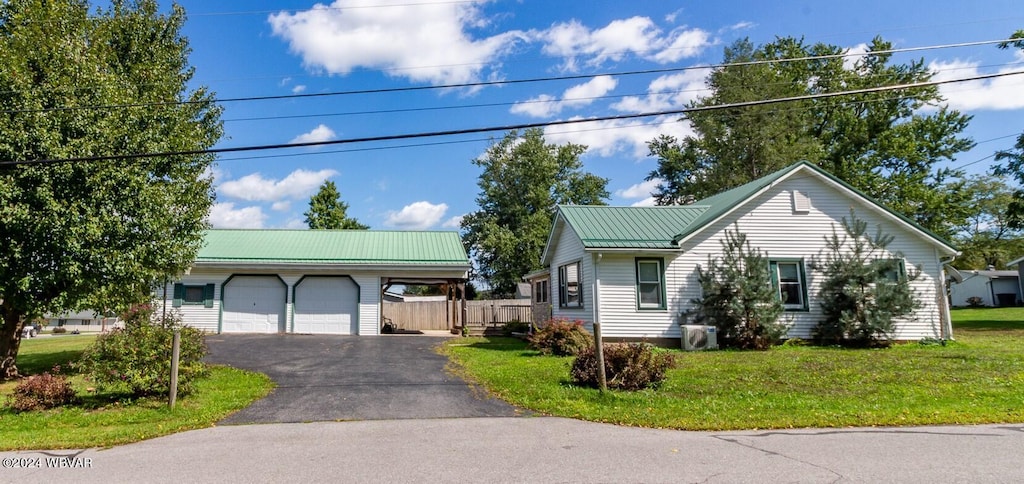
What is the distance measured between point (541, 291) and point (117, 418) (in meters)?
16.7

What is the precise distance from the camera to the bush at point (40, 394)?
8508 millimetres

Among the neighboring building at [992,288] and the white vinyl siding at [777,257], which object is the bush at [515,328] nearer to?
the white vinyl siding at [777,257]

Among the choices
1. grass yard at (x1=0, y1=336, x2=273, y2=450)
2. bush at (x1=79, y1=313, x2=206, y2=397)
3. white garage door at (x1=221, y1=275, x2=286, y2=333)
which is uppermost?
white garage door at (x1=221, y1=275, x2=286, y2=333)

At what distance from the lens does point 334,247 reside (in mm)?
23656

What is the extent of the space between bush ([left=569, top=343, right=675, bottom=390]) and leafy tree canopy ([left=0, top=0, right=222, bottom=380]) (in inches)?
339

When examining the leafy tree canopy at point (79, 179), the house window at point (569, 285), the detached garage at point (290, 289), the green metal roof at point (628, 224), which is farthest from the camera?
the detached garage at point (290, 289)

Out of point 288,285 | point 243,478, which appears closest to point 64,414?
point 243,478

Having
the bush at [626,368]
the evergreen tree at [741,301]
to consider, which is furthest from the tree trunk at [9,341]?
the evergreen tree at [741,301]

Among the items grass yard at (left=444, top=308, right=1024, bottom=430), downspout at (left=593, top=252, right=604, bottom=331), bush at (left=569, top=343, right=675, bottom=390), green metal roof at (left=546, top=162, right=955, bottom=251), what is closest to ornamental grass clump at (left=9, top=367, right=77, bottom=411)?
grass yard at (left=444, top=308, right=1024, bottom=430)

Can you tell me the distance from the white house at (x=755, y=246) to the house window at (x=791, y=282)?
1.1 inches

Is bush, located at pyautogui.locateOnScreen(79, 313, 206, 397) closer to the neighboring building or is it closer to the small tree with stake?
the small tree with stake

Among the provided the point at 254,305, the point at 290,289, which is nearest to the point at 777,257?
the point at 290,289

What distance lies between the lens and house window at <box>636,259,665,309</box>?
1616 cm

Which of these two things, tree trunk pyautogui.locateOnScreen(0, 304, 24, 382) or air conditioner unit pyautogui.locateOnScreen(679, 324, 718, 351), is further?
air conditioner unit pyautogui.locateOnScreen(679, 324, 718, 351)
